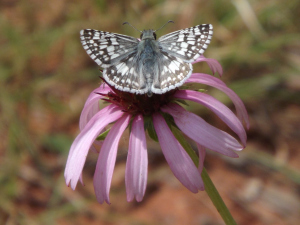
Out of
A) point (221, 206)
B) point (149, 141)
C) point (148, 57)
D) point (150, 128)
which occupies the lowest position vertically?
point (149, 141)

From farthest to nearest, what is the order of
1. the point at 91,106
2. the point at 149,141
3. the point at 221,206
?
the point at 149,141 < the point at 91,106 < the point at 221,206

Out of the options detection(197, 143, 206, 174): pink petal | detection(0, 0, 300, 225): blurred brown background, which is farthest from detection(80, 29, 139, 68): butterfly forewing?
detection(0, 0, 300, 225): blurred brown background

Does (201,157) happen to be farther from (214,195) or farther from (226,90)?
(226,90)

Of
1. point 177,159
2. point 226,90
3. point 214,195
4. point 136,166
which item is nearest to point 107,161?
point 136,166

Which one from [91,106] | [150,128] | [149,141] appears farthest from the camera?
[149,141]

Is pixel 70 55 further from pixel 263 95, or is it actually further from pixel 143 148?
pixel 143 148

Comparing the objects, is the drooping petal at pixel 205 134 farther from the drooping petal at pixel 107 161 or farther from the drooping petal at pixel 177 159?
the drooping petal at pixel 107 161

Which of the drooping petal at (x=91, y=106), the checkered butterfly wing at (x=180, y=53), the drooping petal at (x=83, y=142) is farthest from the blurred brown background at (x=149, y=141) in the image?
the checkered butterfly wing at (x=180, y=53)
